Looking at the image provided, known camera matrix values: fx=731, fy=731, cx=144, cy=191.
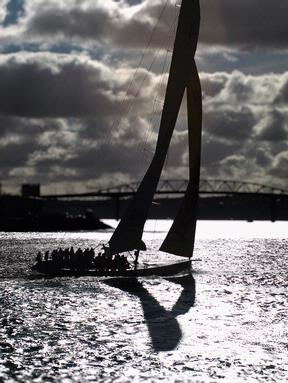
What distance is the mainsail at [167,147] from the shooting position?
48594 millimetres

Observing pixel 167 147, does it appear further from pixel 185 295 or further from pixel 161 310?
pixel 161 310

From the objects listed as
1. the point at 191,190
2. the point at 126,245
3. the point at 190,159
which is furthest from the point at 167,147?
Result: the point at 126,245

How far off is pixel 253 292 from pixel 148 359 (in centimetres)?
2749

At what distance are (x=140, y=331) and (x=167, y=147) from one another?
57.2 ft

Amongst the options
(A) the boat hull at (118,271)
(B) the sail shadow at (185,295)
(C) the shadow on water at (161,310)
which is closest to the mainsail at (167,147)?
(A) the boat hull at (118,271)

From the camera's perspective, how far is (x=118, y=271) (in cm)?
5478

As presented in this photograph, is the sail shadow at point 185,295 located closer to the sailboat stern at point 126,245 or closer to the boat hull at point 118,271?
the boat hull at point 118,271

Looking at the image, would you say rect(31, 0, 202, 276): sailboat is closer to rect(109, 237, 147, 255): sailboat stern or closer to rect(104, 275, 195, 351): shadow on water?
rect(109, 237, 147, 255): sailboat stern

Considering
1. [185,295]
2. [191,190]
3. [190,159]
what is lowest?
[185,295]

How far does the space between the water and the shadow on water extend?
6 centimetres

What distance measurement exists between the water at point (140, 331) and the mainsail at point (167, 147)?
3.92m

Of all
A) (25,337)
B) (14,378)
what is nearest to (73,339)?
(25,337)

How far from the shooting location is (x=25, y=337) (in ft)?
113

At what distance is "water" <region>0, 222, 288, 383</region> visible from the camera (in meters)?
27.9
